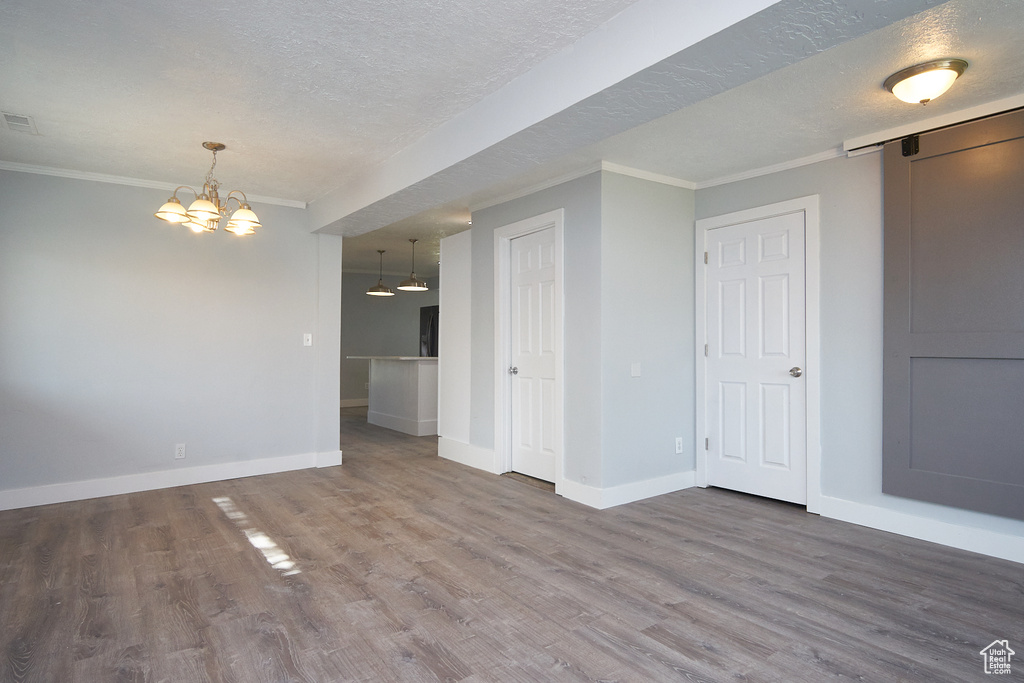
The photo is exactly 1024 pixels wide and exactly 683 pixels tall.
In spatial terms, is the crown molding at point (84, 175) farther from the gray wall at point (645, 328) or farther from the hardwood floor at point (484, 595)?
the gray wall at point (645, 328)

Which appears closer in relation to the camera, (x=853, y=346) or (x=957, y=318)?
(x=957, y=318)

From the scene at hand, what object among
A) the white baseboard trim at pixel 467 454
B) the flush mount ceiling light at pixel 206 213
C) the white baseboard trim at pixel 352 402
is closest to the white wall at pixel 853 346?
the white baseboard trim at pixel 467 454

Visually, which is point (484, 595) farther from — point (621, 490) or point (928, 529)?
point (928, 529)

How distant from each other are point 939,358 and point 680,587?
2123mm

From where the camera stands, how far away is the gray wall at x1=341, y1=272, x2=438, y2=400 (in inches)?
421

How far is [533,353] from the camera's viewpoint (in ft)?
16.0

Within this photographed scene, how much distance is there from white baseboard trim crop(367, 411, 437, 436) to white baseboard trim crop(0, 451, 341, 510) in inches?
73.0

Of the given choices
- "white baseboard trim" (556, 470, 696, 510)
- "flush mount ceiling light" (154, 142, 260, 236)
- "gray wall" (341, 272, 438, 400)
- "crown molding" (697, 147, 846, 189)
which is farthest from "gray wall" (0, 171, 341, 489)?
"gray wall" (341, 272, 438, 400)

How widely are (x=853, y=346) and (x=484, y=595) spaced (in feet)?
9.49

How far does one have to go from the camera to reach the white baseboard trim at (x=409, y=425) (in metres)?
7.37

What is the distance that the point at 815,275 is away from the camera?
3939mm

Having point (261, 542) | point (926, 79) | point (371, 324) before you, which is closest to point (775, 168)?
point (926, 79)

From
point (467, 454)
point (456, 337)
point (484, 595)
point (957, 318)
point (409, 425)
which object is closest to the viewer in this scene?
point (484, 595)

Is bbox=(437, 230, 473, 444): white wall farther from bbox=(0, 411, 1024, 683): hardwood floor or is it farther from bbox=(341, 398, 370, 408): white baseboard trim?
bbox=(341, 398, 370, 408): white baseboard trim
